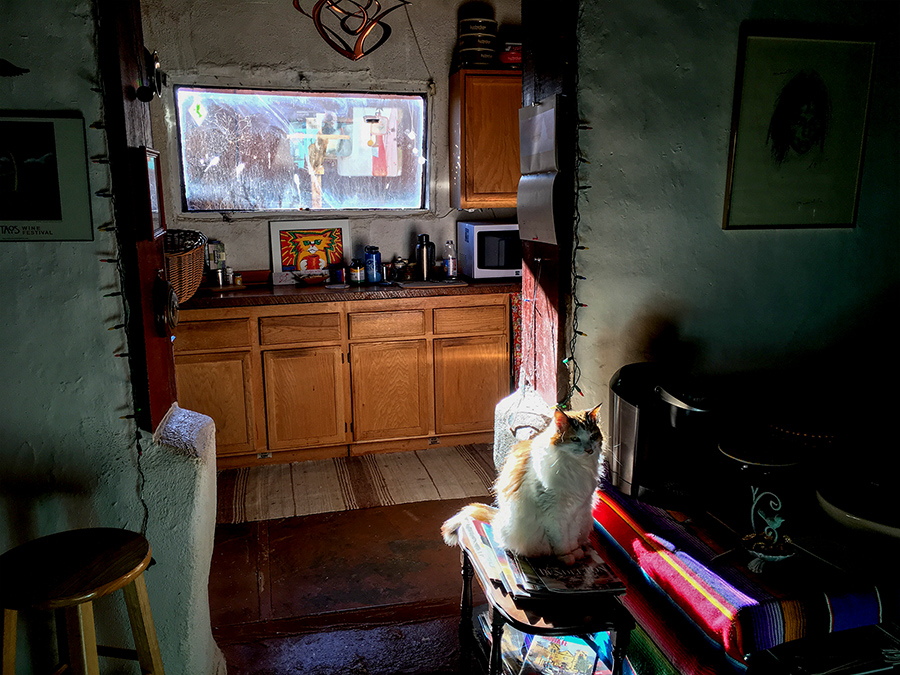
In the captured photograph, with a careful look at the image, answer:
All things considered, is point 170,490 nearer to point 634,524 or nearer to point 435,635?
point 435,635

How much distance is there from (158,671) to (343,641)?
0.78 metres

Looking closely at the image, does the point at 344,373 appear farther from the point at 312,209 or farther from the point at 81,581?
the point at 81,581

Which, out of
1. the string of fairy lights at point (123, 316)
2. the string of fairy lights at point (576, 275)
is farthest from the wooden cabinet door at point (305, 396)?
the string of fairy lights at point (576, 275)

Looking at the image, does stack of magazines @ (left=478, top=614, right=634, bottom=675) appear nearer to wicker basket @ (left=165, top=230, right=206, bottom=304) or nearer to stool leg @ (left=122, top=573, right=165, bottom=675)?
stool leg @ (left=122, top=573, right=165, bottom=675)

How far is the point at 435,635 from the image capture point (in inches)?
95.0

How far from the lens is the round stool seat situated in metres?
1.47

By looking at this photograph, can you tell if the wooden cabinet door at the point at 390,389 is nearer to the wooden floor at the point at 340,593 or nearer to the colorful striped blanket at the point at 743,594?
the wooden floor at the point at 340,593

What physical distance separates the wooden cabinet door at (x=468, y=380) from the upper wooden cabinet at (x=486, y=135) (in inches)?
35.3

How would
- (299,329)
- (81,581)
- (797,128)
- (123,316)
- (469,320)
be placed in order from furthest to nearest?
1. (469,320)
2. (299,329)
3. (797,128)
4. (123,316)
5. (81,581)

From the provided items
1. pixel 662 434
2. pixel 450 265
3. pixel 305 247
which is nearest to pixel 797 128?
pixel 662 434

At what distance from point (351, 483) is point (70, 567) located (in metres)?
2.21

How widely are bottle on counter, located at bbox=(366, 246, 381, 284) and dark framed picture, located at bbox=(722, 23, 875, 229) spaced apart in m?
2.59

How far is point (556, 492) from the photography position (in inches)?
63.2

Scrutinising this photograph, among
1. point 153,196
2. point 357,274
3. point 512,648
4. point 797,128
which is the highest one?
point 797,128
